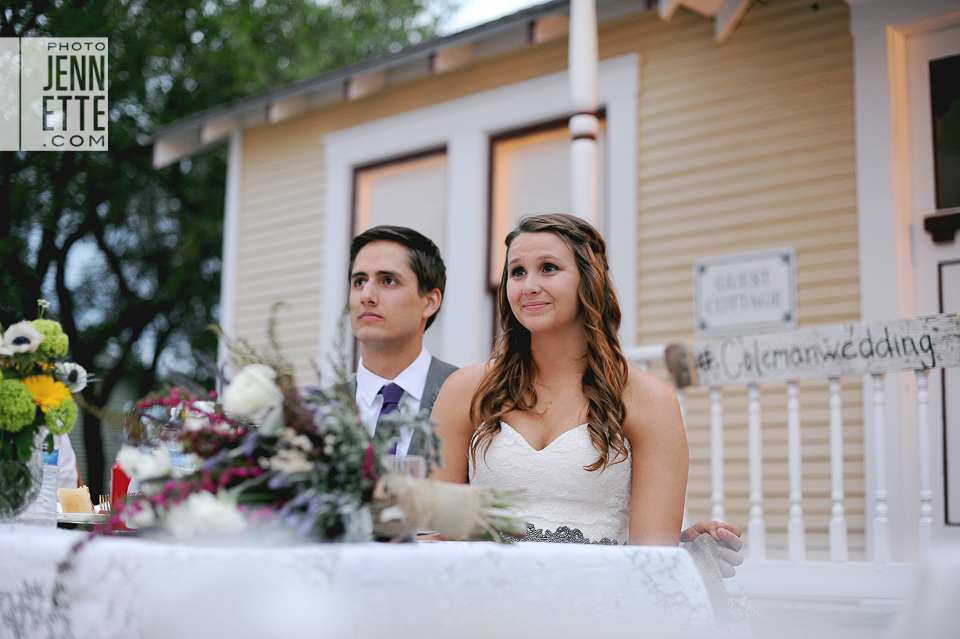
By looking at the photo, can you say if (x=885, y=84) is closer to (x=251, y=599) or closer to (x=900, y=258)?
(x=900, y=258)

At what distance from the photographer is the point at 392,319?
311 centimetres

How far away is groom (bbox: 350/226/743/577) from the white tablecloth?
1678mm

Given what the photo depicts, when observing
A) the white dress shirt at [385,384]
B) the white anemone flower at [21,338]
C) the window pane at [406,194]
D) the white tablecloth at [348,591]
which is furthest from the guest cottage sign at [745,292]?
the white anemone flower at [21,338]

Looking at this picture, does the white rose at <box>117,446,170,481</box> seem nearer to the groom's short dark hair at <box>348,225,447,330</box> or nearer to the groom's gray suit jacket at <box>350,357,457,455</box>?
the groom's gray suit jacket at <box>350,357,457,455</box>

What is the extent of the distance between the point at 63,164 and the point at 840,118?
11.7 metres

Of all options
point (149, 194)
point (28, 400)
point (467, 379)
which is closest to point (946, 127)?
point (467, 379)

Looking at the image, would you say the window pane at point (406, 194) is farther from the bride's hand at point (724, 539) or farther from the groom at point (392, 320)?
the bride's hand at point (724, 539)

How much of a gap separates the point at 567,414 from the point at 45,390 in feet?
4.13

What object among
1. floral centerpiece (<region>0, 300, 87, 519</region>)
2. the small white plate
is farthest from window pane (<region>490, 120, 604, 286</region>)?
floral centerpiece (<region>0, 300, 87, 519</region>)

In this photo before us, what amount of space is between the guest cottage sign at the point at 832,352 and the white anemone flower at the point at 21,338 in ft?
10.3

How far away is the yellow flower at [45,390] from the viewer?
190cm

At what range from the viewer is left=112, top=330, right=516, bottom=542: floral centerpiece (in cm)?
129

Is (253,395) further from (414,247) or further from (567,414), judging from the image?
(414,247)

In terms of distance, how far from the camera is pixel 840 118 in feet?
16.6
